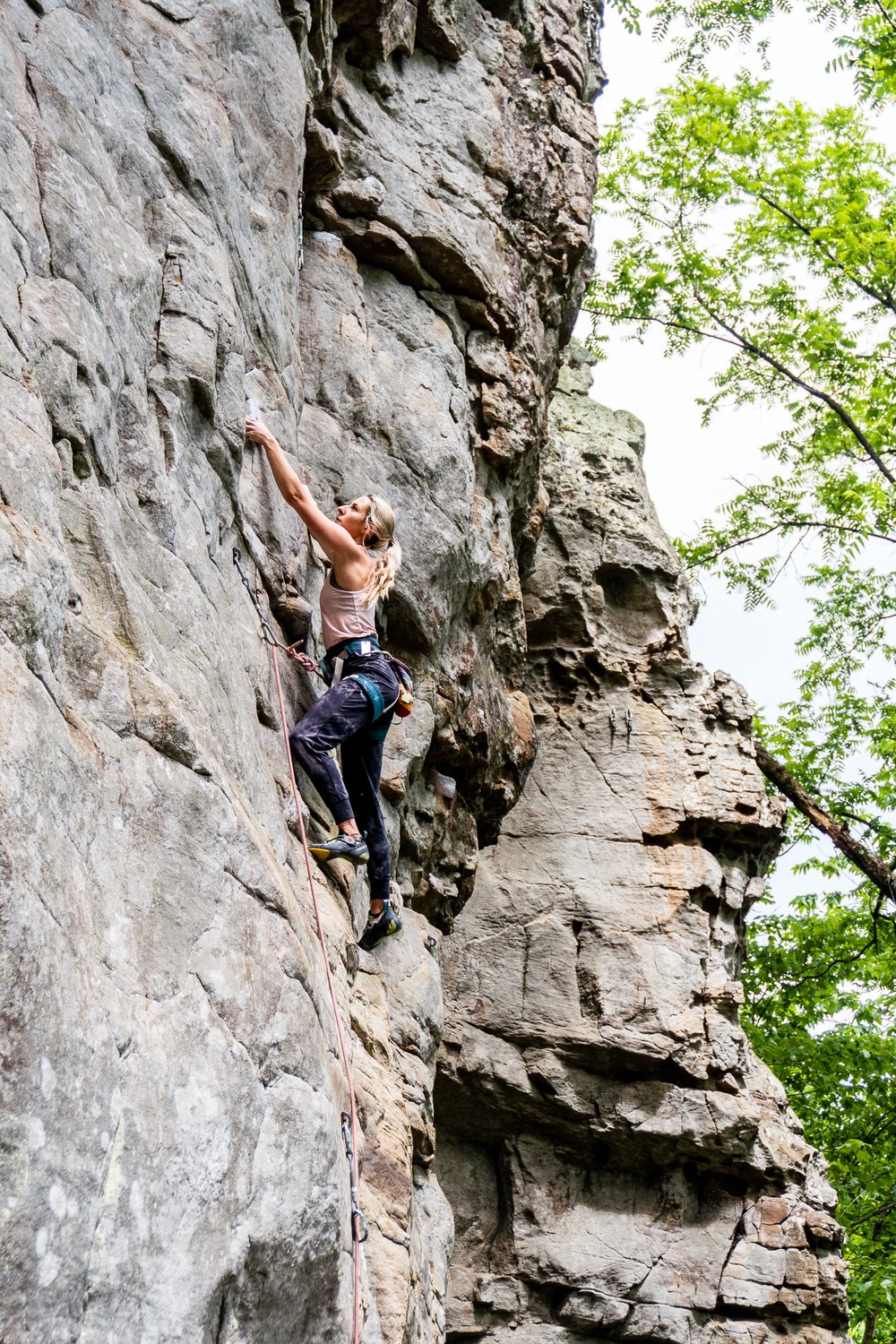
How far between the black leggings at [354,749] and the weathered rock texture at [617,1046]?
5058mm

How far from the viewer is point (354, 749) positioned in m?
7.30

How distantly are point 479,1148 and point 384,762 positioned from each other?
217 inches

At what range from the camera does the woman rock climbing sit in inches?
260

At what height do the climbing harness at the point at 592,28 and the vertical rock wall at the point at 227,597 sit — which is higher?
the climbing harness at the point at 592,28

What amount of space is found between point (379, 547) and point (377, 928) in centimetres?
225

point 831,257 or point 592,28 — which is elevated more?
point 831,257

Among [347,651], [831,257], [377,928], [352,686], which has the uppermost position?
[831,257]

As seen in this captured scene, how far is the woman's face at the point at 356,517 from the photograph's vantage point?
723 cm

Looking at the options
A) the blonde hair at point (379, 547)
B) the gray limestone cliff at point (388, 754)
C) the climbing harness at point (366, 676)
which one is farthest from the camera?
the blonde hair at point (379, 547)

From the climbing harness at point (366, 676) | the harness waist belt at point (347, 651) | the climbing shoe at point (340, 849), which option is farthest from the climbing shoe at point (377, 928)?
the harness waist belt at point (347, 651)

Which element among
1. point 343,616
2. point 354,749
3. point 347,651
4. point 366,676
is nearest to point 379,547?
point 343,616

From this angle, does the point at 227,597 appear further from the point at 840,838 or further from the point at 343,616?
the point at 840,838

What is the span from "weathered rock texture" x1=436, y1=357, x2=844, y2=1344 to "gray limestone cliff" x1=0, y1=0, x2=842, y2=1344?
0.04 m

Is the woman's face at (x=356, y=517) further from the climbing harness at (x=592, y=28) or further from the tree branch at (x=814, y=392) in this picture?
the tree branch at (x=814, y=392)
